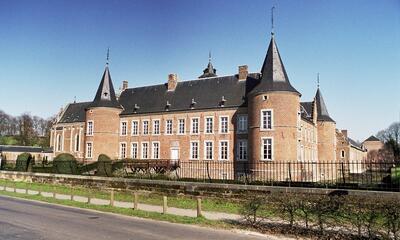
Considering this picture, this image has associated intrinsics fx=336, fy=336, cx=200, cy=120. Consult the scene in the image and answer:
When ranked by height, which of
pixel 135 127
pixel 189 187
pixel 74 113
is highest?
pixel 74 113

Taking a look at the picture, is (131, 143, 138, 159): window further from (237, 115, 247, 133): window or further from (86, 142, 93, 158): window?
(237, 115, 247, 133): window

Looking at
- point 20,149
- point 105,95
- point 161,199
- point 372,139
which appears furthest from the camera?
point 372,139

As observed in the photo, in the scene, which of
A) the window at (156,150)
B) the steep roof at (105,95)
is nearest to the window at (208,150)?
the window at (156,150)

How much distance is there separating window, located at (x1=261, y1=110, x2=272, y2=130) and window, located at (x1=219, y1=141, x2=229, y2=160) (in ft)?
17.6

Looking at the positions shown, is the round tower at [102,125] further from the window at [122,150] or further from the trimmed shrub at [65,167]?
the trimmed shrub at [65,167]

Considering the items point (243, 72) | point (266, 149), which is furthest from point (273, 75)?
point (266, 149)

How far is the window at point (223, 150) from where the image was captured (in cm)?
3288

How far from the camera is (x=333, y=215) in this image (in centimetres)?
882

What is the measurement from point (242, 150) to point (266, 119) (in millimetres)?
4611

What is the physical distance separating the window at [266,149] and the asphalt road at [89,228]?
1821 centimetres

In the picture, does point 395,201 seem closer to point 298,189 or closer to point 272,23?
point 298,189

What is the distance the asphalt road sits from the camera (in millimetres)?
8391

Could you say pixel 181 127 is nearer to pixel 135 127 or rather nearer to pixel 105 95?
pixel 135 127

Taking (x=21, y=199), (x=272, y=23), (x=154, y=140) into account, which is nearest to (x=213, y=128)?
(x=154, y=140)
